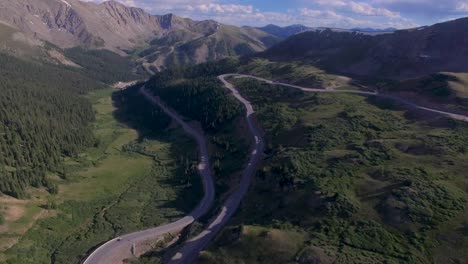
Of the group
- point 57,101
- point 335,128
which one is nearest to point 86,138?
point 57,101

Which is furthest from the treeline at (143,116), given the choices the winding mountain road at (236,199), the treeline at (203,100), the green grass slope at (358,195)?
the green grass slope at (358,195)

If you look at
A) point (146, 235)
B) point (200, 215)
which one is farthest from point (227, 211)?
point (146, 235)

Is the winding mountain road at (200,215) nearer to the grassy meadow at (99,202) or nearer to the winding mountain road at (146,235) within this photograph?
the winding mountain road at (146,235)

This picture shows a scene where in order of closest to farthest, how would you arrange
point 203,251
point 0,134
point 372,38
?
point 203,251 → point 0,134 → point 372,38

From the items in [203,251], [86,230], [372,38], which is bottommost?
[86,230]

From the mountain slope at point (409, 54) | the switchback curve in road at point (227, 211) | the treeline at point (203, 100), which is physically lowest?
the switchback curve in road at point (227, 211)

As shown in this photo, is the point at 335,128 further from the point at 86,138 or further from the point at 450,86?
the point at 86,138

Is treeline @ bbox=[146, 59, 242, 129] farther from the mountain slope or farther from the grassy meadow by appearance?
the mountain slope

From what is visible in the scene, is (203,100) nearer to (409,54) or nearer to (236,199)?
(409,54)

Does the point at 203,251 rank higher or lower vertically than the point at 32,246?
higher

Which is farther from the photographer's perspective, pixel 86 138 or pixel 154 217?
pixel 86 138
